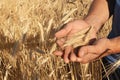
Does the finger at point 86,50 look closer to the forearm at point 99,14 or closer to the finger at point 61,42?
the finger at point 61,42

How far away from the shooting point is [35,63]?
1.45m

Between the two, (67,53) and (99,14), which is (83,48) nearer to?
(67,53)

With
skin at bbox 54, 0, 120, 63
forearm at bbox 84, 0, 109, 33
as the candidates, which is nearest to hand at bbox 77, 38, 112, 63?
skin at bbox 54, 0, 120, 63

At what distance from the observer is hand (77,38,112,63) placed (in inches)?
41.7

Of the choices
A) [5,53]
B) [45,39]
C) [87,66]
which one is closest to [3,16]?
[5,53]

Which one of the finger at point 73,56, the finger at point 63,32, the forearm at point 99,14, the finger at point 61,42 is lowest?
the finger at point 73,56

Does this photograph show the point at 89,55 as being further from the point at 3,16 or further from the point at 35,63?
the point at 3,16

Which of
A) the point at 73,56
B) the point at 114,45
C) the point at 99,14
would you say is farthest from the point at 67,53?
the point at 99,14

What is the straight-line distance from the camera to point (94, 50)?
3.50ft

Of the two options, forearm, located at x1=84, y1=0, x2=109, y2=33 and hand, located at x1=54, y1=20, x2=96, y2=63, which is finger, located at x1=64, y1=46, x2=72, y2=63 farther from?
forearm, located at x1=84, y1=0, x2=109, y2=33

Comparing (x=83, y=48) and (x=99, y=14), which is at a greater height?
(x=99, y=14)

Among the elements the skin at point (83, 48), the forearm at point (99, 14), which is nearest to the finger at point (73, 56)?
the skin at point (83, 48)

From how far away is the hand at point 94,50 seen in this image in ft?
3.47

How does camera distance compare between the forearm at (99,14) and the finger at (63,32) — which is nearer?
the finger at (63,32)
